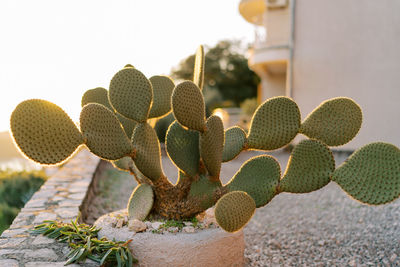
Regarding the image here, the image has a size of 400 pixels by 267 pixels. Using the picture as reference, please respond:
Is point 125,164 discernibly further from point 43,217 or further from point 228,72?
point 228,72

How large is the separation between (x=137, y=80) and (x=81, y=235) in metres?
1.07

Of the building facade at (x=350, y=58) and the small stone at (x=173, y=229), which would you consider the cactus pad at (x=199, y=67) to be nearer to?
the small stone at (x=173, y=229)

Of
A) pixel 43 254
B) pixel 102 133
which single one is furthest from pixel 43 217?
pixel 102 133

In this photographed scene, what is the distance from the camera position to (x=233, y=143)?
287 centimetres

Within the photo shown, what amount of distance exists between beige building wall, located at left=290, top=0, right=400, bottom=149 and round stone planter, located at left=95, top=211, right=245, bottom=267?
6780 mm

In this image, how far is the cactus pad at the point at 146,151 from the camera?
2693 millimetres

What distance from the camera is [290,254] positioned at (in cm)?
322

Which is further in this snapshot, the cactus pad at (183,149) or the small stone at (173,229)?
the cactus pad at (183,149)

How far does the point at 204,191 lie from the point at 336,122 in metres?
1.01

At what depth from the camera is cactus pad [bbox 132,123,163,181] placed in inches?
106

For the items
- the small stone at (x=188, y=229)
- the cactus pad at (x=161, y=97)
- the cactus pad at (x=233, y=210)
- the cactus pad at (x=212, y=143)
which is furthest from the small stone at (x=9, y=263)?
the cactus pad at (x=161, y=97)

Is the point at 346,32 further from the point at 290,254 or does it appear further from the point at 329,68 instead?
the point at 290,254

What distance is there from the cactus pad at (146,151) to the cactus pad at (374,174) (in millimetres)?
1237

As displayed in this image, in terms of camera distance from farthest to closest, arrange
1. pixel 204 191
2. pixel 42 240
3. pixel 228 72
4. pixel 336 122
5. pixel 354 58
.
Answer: pixel 228 72
pixel 354 58
pixel 204 191
pixel 336 122
pixel 42 240
